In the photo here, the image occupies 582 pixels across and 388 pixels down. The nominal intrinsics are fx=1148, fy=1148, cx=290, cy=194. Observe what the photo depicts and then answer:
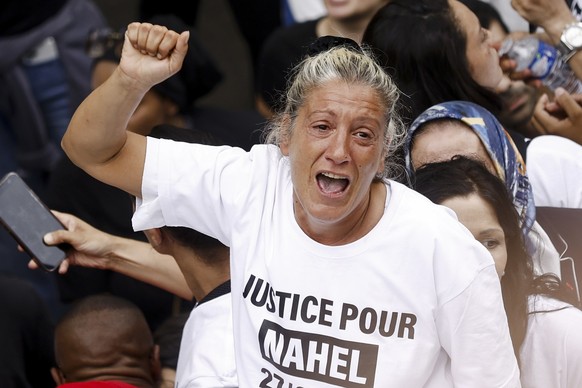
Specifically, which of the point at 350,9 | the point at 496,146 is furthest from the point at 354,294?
the point at 350,9

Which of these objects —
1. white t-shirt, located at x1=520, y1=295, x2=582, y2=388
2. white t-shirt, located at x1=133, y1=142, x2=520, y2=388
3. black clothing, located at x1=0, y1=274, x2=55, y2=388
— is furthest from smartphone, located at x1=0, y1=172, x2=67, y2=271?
Result: white t-shirt, located at x1=520, y1=295, x2=582, y2=388

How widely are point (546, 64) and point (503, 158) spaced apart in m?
0.61

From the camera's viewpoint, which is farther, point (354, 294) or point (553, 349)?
point (553, 349)

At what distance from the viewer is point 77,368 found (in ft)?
9.53

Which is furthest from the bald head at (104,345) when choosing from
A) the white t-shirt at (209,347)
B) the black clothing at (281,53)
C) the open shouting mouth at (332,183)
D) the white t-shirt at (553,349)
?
the black clothing at (281,53)

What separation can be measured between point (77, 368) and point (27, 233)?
14.5 inches

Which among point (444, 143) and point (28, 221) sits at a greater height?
point (444, 143)

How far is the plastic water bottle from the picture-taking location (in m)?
3.24

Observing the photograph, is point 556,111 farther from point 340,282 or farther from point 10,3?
point 10,3

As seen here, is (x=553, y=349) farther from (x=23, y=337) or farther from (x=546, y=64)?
(x=23, y=337)

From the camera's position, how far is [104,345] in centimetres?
290

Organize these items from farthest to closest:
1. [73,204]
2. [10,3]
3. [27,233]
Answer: [10,3] < [73,204] < [27,233]

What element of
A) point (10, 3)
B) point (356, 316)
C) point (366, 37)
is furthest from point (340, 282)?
point (10, 3)

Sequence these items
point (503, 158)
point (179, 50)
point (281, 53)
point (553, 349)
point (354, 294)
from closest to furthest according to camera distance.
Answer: point (354, 294) < point (179, 50) < point (553, 349) < point (503, 158) < point (281, 53)
